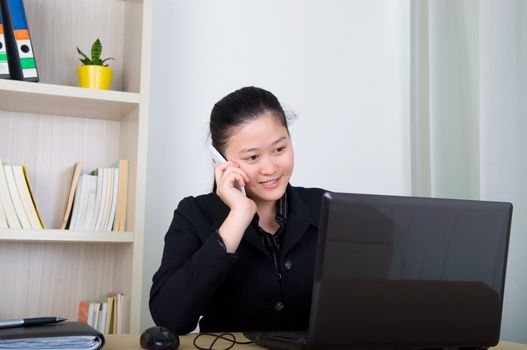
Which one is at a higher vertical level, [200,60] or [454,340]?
[200,60]

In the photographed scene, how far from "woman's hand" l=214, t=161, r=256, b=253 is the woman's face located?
29mm

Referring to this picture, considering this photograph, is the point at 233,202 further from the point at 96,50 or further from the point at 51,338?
the point at 96,50

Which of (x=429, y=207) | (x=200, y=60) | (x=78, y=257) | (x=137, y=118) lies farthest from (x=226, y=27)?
(x=429, y=207)

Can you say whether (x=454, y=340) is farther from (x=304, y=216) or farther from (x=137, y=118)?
(x=137, y=118)

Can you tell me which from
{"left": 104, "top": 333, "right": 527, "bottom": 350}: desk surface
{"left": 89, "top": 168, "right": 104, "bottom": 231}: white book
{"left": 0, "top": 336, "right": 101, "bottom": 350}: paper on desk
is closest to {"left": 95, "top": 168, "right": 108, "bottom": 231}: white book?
{"left": 89, "top": 168, "right": 104, "bottom": 231}: white book

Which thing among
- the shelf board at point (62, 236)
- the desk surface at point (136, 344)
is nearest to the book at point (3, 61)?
the shelf board at point (62, 236)

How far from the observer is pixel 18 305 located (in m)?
2.37

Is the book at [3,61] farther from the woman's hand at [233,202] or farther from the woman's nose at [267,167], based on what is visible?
the woman's nose at [267,167]

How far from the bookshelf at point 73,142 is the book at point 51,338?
1098 millimetres

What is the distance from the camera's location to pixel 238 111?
1742mm

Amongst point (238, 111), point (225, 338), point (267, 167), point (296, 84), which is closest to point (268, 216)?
point (267, 167)

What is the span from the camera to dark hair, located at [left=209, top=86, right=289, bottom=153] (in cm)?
173

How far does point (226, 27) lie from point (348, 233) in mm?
1982

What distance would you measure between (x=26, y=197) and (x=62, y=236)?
0.20m
